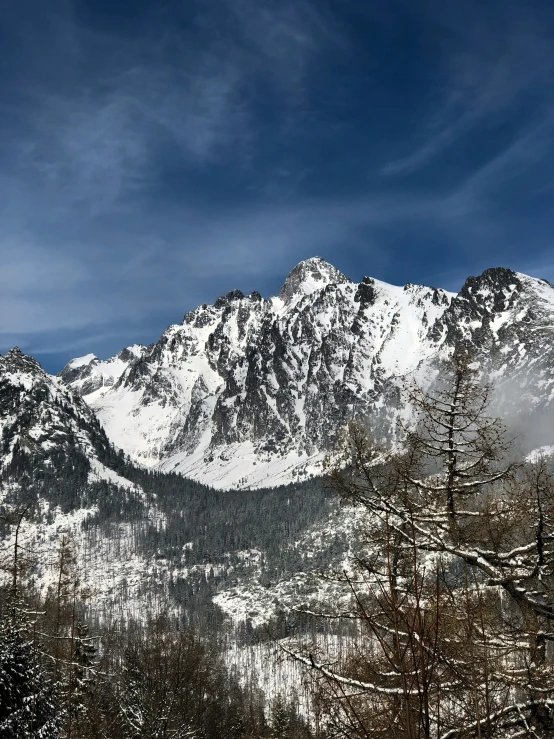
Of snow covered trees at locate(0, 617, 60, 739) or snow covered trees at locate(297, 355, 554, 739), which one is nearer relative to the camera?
snow covered trees at locate(297, 355, 554, 739)

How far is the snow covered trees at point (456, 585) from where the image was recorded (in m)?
3.83

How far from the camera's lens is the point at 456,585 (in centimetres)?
405

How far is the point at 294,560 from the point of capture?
630 ft

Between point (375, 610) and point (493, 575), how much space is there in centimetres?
125

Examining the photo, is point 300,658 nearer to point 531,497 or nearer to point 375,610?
point 375,610

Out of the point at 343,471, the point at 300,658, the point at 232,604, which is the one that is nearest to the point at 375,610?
the point at 300,658

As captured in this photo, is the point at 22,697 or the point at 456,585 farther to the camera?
the point at 22,697

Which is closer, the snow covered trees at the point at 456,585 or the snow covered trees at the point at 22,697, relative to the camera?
→ the snow covered trees at the point at 456,585

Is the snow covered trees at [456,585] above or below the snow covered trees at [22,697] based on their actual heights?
above

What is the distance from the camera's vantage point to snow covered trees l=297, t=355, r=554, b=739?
3834 millimetres

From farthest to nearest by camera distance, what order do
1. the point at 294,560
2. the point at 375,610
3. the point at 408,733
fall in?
the point at 294,560, the point at 375,610, the point at 408,733

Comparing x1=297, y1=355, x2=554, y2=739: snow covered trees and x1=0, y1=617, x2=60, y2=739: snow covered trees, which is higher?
x1=297, y1=355, x2=554, y2=739: snow covered trees

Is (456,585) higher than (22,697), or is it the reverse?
(456,585)

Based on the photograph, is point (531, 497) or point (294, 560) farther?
point (294, 560)
